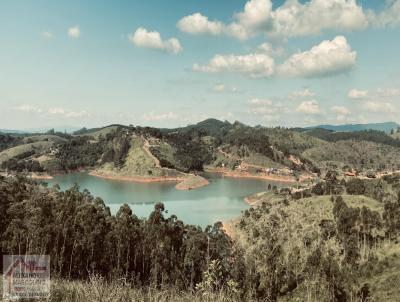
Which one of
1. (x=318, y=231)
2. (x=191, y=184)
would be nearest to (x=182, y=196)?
(x=191, y=184)

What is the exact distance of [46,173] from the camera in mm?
176250

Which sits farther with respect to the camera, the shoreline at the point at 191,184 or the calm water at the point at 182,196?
the shoreline at the point at 191,184

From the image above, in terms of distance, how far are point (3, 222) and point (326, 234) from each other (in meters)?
50.1

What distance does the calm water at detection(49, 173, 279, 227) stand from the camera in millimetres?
95787

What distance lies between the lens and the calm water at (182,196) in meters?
95.8

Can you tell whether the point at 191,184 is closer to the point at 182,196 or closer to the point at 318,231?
the point at 182,196

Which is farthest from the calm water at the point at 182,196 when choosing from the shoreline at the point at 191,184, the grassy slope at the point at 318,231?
the grassy slope at the point at 318,231

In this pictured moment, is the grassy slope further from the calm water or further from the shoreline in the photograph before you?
the shoreline

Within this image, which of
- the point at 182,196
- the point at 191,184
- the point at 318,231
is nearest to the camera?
the point at 318,231

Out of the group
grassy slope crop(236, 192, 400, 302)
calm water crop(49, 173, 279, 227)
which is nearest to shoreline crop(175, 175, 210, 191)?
calm water crop(49, 173, 279, 227)

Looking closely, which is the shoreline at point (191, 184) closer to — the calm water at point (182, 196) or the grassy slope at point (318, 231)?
the calm water at point (182, 196)

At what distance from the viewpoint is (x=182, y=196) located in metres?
125

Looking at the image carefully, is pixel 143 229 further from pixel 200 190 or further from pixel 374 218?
pixel 200 190

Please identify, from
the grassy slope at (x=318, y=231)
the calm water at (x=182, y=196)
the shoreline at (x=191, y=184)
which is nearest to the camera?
the grassy slope at (x=318, y=231)
